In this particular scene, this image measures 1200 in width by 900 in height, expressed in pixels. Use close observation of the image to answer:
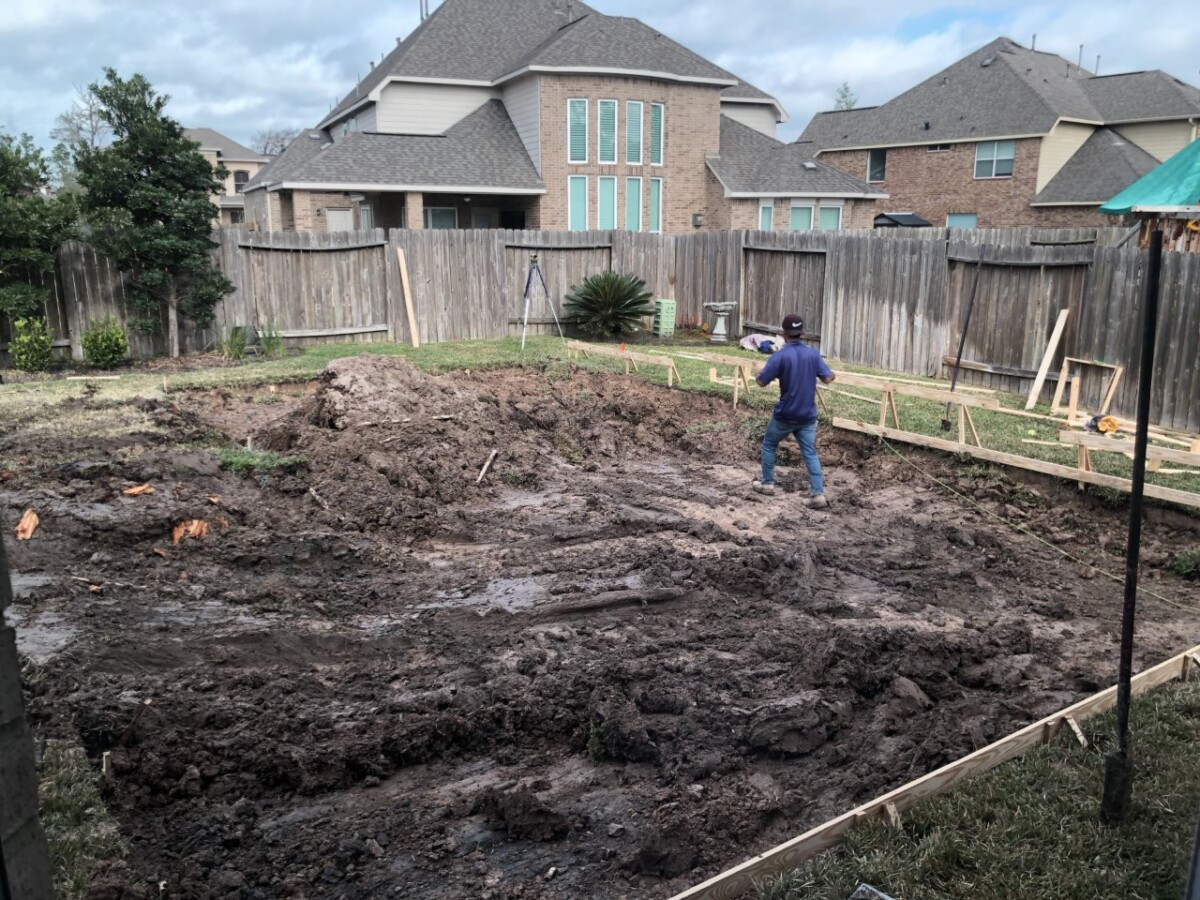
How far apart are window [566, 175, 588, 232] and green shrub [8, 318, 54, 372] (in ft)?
54.9

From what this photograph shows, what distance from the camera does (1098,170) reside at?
3356 cm

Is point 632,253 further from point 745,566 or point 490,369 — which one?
point 745,566

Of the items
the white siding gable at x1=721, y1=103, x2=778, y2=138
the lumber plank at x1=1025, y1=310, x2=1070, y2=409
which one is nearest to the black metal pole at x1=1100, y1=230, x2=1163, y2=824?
the lumber plank at x1=1025, y1=310, x2=1070, y2=409

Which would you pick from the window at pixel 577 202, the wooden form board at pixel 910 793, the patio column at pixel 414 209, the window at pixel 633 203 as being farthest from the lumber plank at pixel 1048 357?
the patio column at pixel 414 209

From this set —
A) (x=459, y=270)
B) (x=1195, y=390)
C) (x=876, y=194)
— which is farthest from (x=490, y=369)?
(x=876, y=194)

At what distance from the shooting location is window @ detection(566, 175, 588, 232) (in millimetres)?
28844

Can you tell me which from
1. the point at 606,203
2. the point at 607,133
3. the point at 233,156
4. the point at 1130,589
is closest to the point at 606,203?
the point at 606,203

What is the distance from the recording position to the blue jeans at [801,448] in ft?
31.8

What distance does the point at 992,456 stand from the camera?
9.90 meters

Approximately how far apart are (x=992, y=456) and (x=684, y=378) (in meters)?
6.05

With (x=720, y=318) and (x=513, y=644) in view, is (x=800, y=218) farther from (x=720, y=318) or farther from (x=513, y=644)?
(x=513, y=644)

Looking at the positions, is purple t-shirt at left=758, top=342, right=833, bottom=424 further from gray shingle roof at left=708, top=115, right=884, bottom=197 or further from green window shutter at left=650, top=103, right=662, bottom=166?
green window shutter at left=650, top=103, right=662, bottom=166

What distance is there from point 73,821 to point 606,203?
2714 cm

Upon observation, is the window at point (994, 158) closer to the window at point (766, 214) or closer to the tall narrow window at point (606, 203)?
the window at point (766, 214)
